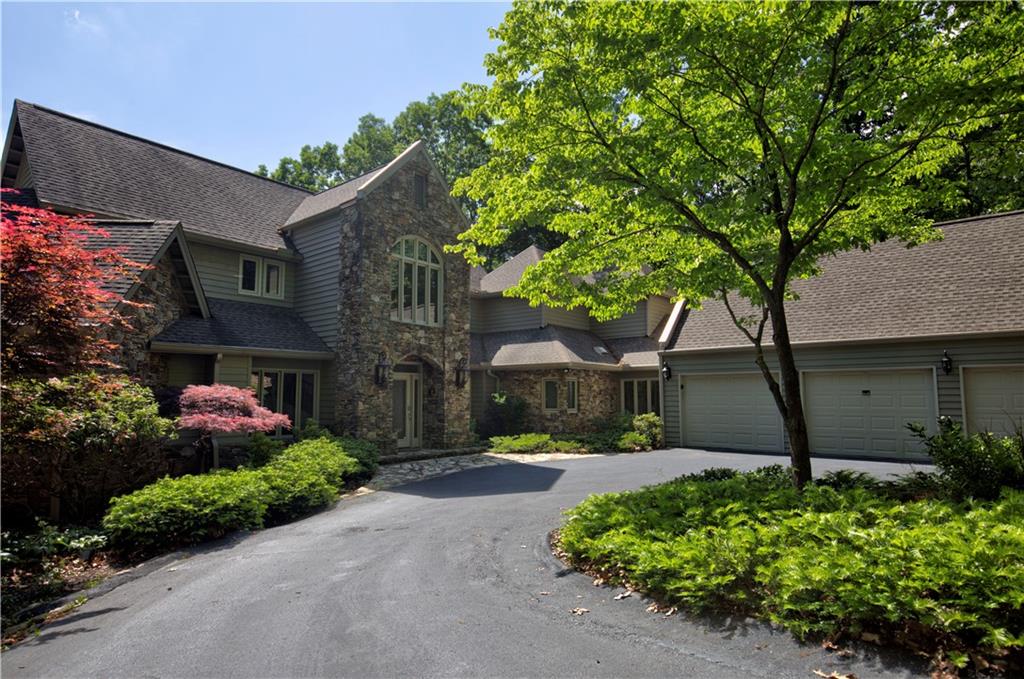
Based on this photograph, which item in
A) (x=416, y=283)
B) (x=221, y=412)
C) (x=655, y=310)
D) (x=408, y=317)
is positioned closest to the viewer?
(x=221, y=412)

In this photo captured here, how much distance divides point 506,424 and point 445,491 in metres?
9.72

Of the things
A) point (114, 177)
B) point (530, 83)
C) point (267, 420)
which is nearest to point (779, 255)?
point (530, 83)

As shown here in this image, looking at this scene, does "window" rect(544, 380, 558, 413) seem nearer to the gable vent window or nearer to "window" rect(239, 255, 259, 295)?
the gable vent window

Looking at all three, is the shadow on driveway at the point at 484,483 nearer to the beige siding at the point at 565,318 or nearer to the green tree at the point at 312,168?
the beige siding at the point at 565,318

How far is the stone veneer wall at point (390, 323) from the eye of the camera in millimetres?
16000

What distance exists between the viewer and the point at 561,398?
20516mm

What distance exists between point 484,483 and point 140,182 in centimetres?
1280

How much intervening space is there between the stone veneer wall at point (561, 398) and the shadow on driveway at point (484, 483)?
604 centimetres

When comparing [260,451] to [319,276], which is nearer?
[260,451]

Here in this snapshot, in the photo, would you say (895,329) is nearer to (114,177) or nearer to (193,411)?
(193,411)

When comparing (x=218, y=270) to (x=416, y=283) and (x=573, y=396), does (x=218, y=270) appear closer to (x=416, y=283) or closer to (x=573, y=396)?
(x=416, y=283)

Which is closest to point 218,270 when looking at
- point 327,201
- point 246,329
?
point 246,329

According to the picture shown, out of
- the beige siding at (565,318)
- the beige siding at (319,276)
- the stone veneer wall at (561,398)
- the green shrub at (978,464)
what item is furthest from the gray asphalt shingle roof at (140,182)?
the green shrub at (978,464)

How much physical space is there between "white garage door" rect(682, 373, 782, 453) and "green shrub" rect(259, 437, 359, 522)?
36.6 feet
